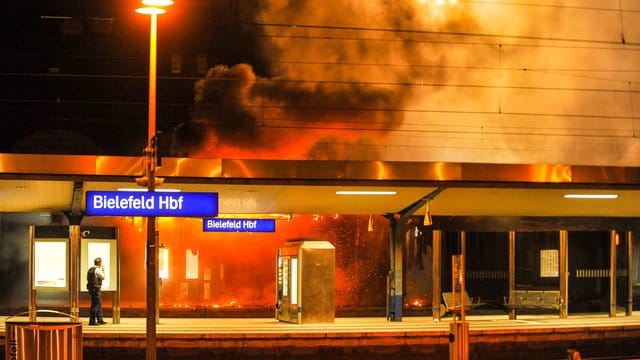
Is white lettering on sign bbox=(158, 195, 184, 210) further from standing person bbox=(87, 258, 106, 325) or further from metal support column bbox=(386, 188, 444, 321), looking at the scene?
metal support column bbox=(386, 188, 444, 321)

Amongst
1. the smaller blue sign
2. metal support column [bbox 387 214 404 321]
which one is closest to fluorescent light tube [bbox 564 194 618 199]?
metal support column [bbox 387 214 404 321]

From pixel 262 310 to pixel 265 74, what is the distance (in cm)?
558

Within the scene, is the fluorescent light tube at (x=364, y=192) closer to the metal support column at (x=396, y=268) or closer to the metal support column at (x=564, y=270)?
the metal support column at (x=396, y=268)

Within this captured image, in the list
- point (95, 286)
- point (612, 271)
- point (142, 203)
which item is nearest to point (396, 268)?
point (612, 271)

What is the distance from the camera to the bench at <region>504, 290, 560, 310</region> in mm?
25391

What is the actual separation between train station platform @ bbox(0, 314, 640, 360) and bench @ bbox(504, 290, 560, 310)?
5.66 feet

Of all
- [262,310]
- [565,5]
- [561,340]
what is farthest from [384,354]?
[565,5]

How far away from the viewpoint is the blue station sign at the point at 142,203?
15602 millimetres

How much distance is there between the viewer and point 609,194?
23250 mm

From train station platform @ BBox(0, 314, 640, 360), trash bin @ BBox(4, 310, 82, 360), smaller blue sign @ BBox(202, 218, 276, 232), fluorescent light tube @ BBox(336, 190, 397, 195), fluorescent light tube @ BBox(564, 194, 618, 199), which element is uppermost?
fluorescent light tube @ BBox(336, 190, 397, 195)

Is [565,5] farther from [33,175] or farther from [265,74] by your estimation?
[33,175]

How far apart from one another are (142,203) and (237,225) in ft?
23.4

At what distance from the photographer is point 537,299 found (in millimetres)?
25500

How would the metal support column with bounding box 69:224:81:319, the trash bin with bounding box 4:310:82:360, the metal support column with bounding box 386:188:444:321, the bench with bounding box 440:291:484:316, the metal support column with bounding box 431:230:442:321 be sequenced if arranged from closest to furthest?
1. the trash bin with bounding box 4:310:82:360
2. the metal support column with bounding box 69:224:81:319
3. the bench with bounding box 440:291:484:316
4. the metal support column with bounding box 386:188:444:321
5. the metal support column with bounding box 431:230:442:321
